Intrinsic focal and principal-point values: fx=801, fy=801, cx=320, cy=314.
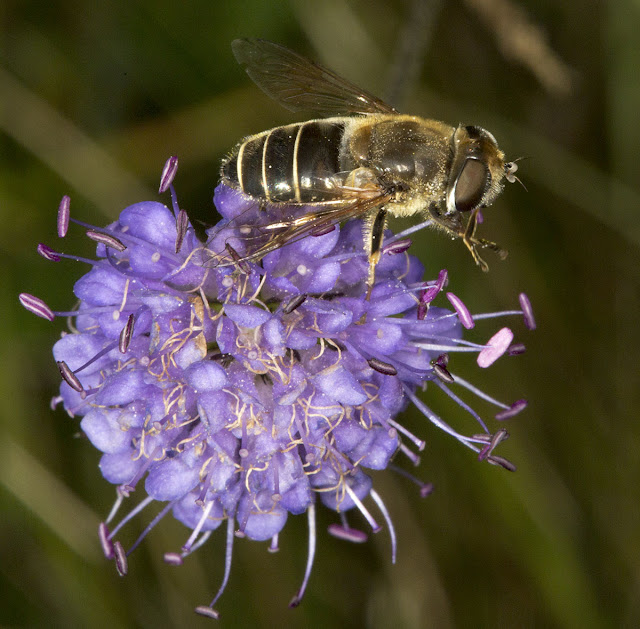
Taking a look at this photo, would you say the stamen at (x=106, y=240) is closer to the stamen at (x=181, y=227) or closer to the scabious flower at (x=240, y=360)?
the scabious flower at (x=240, y=360)

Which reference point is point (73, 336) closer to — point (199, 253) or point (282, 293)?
point (199, 253)

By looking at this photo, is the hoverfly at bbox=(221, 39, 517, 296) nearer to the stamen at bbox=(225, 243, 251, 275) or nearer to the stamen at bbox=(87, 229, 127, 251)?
the stamen at bbox=(225, 243, 251, 275)

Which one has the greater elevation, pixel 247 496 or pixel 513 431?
pixel 247 496


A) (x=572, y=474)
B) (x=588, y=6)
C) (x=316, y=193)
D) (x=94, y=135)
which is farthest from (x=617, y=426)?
(x=94, y=135)

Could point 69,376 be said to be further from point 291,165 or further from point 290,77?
point 290,77

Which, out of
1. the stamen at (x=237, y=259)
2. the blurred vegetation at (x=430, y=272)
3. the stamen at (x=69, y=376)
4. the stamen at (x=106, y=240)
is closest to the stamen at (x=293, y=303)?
the stamen at (x=237, y=259)

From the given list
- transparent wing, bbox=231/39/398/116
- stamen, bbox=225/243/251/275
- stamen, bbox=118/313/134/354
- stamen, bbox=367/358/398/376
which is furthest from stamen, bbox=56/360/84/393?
transparent wing, bbox=231/39/398/116
